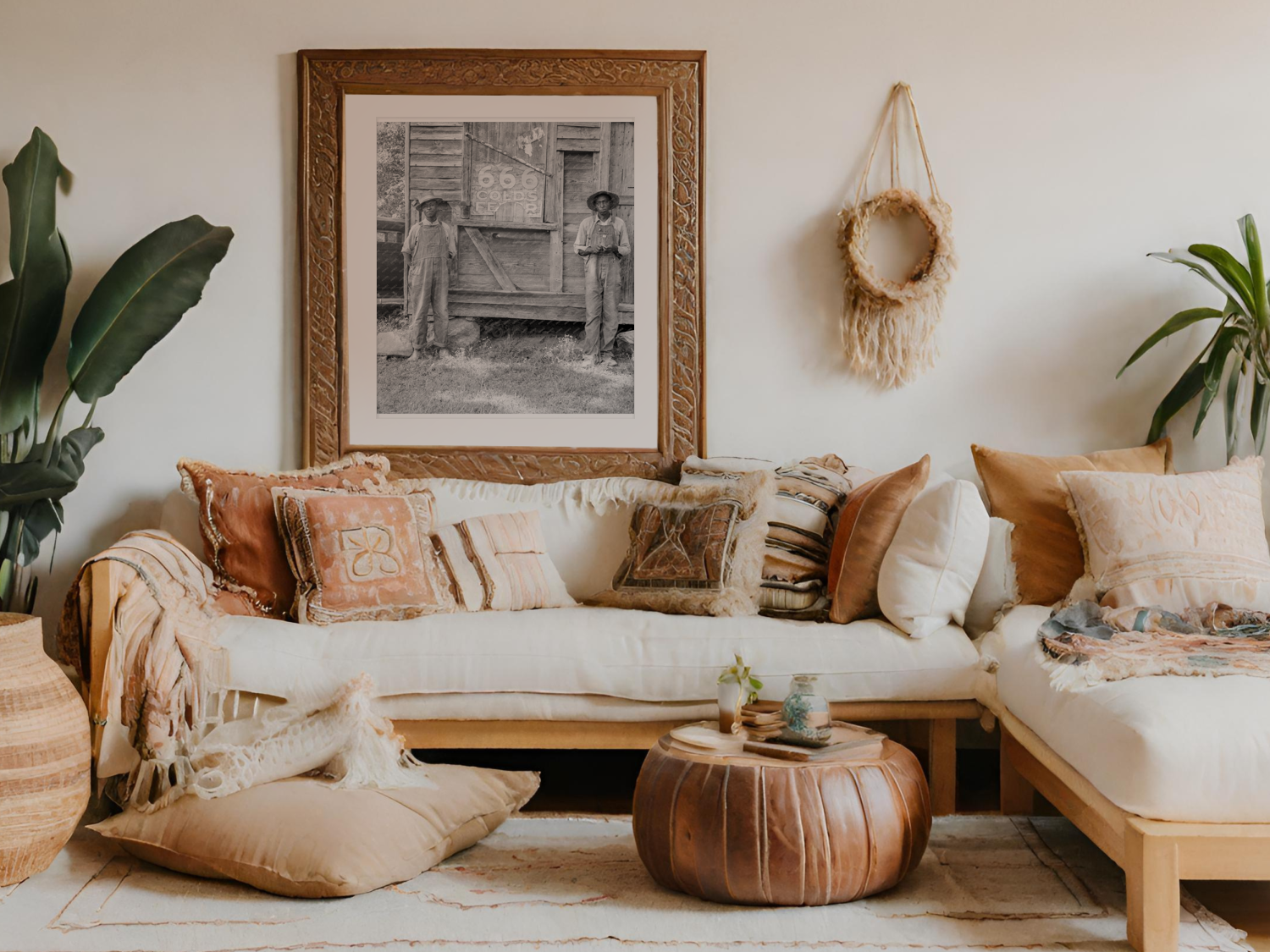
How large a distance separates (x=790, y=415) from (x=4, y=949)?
253 centimetres

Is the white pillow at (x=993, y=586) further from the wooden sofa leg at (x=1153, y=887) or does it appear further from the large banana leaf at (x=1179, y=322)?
the wooden sofa leg at (x=1153, y=887)

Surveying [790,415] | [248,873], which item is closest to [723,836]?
[248,873]

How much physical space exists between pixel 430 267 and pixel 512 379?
453mm

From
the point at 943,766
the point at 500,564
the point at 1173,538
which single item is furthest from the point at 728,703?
the point at 1173,538

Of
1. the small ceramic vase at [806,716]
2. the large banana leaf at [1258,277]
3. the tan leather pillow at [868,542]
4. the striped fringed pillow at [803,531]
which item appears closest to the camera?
the small ceramic vase at [806,716]

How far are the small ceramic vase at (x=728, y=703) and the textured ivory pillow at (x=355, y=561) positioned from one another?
3.31 feet

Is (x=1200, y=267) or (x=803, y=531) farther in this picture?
(x=1200, y=267)

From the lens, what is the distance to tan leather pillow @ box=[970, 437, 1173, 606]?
304 cm

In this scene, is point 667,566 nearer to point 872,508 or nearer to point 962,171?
point 872,508

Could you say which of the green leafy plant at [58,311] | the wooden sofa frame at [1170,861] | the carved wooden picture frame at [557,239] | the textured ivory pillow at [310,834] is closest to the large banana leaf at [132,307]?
the green leafy plant at [58,311]

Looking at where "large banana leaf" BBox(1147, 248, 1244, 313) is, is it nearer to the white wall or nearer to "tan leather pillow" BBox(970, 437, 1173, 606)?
the white wall

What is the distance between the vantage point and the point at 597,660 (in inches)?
106

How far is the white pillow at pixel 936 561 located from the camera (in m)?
2.77

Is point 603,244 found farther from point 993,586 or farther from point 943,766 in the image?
point 943,766
